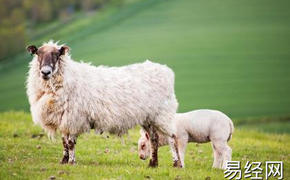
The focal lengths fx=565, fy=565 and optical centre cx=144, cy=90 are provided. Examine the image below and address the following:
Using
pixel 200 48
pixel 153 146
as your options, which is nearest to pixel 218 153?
pixel 153 146

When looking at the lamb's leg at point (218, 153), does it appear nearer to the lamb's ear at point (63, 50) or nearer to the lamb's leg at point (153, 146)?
the lamb's leg at point (153, 146)

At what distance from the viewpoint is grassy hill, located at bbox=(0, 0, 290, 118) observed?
3647 centimetres

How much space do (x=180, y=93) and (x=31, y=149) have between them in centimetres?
2578

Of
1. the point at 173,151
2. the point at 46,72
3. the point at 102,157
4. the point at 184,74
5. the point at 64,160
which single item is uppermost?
the point at 184,74

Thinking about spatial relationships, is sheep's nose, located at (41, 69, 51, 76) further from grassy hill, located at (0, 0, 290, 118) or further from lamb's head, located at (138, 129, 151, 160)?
grassy hill, located at (0, 0, 290, 118)

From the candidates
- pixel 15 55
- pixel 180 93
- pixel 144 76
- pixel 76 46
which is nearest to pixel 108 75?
pixel 144 76

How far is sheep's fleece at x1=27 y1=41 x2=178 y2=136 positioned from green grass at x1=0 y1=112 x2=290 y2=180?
0.73m

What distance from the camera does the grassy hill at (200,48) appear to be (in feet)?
120

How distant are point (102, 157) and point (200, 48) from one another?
35783 mm

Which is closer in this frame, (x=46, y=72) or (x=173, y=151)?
(x=46, y=72)

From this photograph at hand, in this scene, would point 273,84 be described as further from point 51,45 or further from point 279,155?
point 51,45

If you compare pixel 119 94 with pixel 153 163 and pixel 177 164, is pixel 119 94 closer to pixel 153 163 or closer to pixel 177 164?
pixel 153 163

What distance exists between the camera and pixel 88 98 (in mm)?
10891

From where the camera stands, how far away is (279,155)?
13961 millimetres
